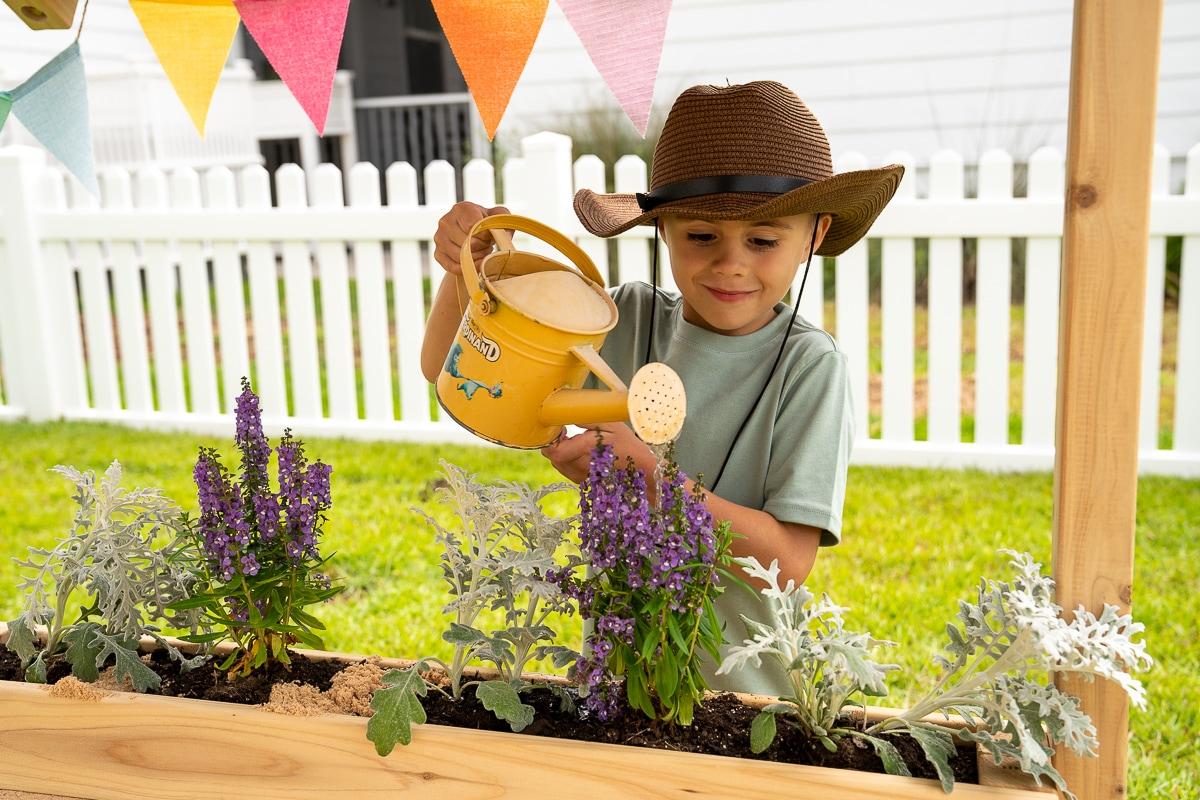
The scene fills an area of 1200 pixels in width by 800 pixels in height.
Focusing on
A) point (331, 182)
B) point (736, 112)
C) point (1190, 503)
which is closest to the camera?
point (736, 112)

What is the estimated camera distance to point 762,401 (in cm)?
162

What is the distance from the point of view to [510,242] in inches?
53.7

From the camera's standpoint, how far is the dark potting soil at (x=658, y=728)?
1188mm

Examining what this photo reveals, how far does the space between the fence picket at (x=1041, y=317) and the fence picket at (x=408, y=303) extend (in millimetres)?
2373

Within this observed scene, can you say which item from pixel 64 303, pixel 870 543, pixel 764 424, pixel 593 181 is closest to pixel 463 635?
pixel 764 424

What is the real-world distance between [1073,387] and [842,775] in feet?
1.50

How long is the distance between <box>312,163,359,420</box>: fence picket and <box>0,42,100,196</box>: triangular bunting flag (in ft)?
9.18

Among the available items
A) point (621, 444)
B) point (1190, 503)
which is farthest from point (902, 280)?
point (621, 444)

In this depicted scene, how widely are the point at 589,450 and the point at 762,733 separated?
38cm

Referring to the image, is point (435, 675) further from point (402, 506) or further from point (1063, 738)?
point (402, 506)

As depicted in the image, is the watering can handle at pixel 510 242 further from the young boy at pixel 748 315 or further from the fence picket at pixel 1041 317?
the fence picket at pixel 1041 317

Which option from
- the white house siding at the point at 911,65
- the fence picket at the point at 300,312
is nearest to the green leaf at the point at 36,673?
the fence picket at the point at 300,312

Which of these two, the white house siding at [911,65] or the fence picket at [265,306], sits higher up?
the white house siding at [911,65]

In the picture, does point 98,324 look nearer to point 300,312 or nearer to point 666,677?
point 300,312
